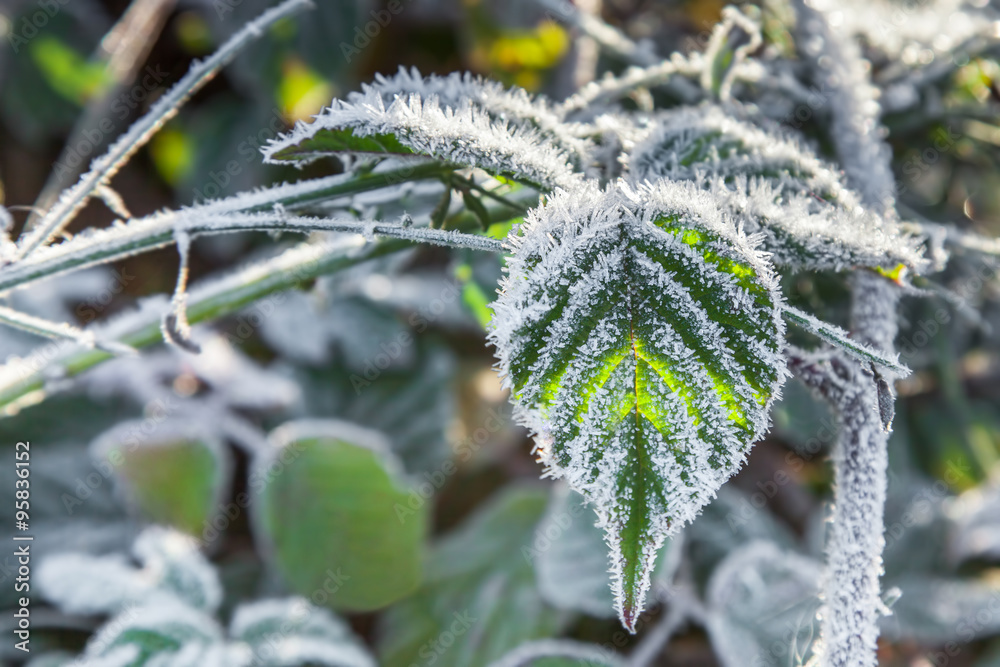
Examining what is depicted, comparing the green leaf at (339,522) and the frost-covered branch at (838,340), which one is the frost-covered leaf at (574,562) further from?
the frost-covered branch at (838,340)

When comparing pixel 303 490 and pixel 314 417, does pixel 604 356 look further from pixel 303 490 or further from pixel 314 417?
pixel 314 417

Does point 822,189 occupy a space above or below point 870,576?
above

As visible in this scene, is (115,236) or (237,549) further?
(237,549)

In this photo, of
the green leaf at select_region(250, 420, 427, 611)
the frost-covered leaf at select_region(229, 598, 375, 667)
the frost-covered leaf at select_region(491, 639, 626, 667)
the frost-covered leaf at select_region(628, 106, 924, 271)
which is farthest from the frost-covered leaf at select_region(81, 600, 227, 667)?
the frost-covered leaf at select_region(628, 106, 924, 271)

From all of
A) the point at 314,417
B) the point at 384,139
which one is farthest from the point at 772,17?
the point at 314,417

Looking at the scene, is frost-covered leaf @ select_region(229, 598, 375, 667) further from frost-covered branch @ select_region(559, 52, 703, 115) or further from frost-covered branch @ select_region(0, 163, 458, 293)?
frost-covered branch @ select_region(559, 52, 703, 115)

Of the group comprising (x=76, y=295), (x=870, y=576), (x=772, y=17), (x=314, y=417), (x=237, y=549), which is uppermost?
(x=772, y=17)

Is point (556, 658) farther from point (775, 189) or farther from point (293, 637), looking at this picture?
point (775, 189)

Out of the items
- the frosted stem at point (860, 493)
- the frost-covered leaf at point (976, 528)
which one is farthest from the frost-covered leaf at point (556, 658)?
the frost-covered leaf at point (976, 528)
